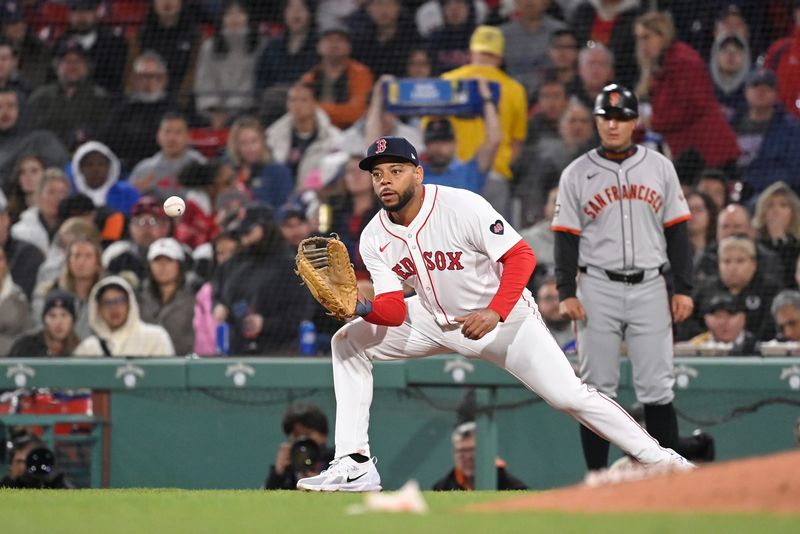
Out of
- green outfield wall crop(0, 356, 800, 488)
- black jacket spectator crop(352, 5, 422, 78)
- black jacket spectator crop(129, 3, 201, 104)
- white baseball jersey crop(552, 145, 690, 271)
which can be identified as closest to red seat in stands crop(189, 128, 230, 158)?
black jacket spectator crop(129, 3, 201, 104)

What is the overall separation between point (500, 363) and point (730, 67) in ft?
16.6

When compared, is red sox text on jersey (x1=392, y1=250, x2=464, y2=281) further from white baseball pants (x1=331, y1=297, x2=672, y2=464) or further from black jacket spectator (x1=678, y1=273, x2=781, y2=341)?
black jacket spectator (x1=678, y1=273, x2=781, y2=341)

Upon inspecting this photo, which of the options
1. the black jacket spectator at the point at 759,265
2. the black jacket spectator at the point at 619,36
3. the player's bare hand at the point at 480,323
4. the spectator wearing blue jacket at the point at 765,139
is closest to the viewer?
the player's bare hand at the point at 480,323

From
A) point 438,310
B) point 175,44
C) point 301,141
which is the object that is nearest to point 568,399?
point 438,310

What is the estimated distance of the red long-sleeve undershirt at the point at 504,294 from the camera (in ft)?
15.5

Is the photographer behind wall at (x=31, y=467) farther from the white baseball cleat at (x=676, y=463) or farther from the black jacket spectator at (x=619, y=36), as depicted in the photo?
the black jacket spectator at (x=619, y=36)

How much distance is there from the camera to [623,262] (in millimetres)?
5527

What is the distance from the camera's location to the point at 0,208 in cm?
980

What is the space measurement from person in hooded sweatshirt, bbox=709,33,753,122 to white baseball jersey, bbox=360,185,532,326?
473 centimetres

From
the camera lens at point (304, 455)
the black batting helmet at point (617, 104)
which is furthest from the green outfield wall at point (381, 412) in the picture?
the black batting helmet at point (617, 104)

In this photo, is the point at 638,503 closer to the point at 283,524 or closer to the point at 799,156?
the point at 283,524

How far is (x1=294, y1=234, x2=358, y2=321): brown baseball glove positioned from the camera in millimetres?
4766

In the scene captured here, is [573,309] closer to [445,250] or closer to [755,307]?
[445,250]

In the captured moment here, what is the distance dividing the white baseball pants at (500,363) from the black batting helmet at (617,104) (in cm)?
106
